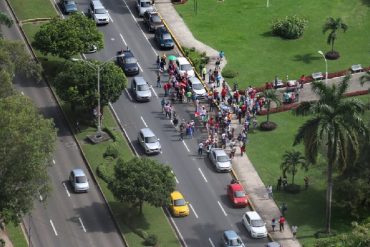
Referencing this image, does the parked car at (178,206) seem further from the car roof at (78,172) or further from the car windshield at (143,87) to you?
the car windshield at (143,87)

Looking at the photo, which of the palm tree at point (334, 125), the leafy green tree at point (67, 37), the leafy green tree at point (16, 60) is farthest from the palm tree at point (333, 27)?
the leafy green tree at point (16, 60)

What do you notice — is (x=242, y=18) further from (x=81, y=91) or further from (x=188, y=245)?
(x=188, y=245)

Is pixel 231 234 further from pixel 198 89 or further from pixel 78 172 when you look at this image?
pixel 198 89

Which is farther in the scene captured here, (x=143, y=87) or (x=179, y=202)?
(x=143, y=87)

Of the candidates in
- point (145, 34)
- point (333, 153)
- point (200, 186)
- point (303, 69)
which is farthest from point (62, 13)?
point (333, 153)

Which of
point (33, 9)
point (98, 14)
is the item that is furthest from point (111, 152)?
point (33, 9)

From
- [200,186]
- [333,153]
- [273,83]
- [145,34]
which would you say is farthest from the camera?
[145,34]
